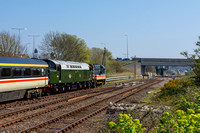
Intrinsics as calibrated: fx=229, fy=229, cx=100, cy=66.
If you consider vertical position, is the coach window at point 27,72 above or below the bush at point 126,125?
above

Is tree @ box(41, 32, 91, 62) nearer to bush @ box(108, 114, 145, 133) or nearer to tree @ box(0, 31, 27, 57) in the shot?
tree @ box(0, 31, 27, 57)

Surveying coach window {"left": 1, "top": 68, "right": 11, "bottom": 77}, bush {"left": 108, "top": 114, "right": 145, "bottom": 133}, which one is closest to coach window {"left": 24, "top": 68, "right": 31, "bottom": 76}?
coach window {"left": 1, "top": 68, "right": 11, "bottom": 77}

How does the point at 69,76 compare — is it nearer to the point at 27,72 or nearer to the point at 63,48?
the point at 27,72

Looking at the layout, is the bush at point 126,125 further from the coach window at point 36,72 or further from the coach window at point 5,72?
the coach window at point 36,72

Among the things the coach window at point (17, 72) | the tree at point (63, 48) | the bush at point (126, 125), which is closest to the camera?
the bush at point (126, 125)

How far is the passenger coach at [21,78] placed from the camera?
1595 cm

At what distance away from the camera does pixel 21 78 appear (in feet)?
57.8

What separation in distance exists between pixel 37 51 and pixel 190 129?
1955 inches

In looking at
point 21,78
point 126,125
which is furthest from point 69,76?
point 126,125

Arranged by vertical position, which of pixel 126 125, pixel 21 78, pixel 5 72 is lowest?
pixel 126 125

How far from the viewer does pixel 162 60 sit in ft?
386

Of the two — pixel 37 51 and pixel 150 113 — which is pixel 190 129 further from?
pixel 37 51

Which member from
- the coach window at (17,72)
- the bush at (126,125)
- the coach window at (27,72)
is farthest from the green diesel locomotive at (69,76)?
the bush at (126,125)

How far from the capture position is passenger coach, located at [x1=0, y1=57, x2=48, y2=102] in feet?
52.3
